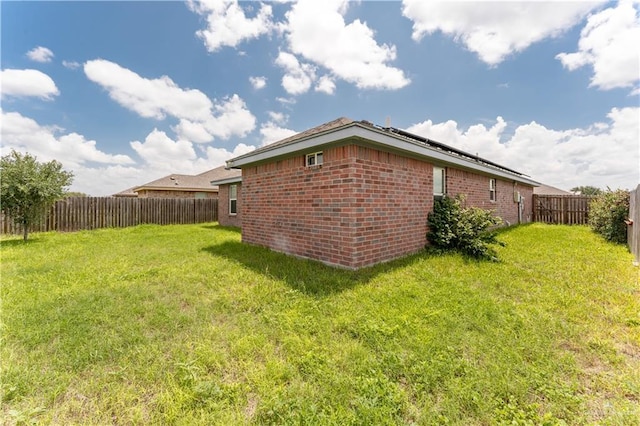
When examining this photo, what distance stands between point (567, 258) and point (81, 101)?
17.5m

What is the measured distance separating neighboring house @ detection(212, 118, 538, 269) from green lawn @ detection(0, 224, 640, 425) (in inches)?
29.9

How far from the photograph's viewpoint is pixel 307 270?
488cm

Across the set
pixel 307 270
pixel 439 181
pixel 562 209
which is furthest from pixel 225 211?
pixel 562 209

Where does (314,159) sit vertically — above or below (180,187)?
below

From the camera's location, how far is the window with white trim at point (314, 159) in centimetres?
550

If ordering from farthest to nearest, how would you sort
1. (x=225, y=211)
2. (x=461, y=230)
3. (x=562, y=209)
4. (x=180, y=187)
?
(x=180, y=187)
(x=562, y=209)
(x=225, y=211)
(x=461, y=230)

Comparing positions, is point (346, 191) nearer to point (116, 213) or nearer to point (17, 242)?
point (17, 242)

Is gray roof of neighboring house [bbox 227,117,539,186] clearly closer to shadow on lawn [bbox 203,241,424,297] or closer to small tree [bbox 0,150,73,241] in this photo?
shadow on lawn [bbox 203,241,424,297]

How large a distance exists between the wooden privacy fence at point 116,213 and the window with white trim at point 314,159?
10.7 meters

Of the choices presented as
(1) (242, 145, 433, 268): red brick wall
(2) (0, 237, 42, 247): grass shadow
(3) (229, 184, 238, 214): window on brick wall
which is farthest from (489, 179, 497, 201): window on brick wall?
(2) (0, 237, 42, 247): grass shadow

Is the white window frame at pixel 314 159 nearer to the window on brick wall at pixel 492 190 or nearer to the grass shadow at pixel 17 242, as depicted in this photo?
the window on brick wall at pixel 492 190

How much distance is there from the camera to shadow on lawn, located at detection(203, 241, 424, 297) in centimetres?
411

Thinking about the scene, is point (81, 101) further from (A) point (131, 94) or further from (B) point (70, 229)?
(B) point (70, 229)

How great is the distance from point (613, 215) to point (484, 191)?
4.05 m
